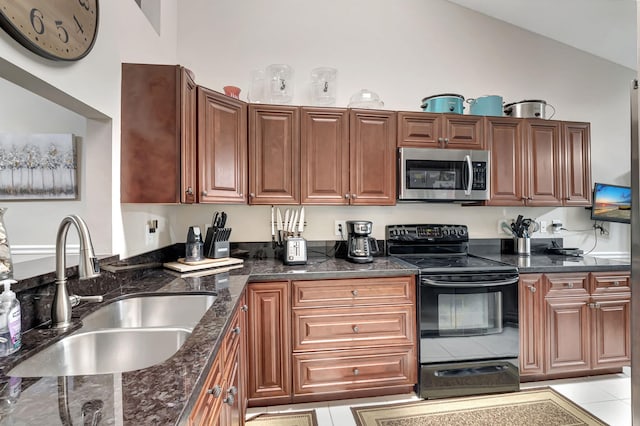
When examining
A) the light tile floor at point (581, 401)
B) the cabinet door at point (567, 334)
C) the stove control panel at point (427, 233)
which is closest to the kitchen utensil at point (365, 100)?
the stove control panel at point (427, 233)

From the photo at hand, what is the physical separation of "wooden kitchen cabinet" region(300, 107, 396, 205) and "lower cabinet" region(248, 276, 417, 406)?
0.67m

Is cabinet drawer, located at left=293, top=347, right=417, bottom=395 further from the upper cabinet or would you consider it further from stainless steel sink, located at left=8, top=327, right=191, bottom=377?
the upper cabinet

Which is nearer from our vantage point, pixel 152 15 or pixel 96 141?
pixel 96 141

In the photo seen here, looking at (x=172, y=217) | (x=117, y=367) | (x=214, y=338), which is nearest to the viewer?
(x=214, y=338)

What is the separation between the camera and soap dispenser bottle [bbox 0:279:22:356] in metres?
0.84

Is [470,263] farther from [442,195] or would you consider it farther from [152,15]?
[152,15]

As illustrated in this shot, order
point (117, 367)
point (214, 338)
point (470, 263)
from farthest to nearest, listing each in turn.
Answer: point (470, 263) → point (117, 367) → point (214, 338)

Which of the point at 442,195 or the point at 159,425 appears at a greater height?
the point at 442,195

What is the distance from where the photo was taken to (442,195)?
7.89 feet

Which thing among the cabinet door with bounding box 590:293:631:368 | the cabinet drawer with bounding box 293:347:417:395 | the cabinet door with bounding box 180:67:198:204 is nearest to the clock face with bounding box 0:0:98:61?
the cabinet door with bounding box 180:67:198:204

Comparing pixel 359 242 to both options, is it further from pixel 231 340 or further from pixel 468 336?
pixel 231 340

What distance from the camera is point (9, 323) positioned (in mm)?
853

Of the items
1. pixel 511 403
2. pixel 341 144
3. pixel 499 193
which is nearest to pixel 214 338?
pixel 341 144

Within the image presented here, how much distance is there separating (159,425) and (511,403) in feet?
7.65
